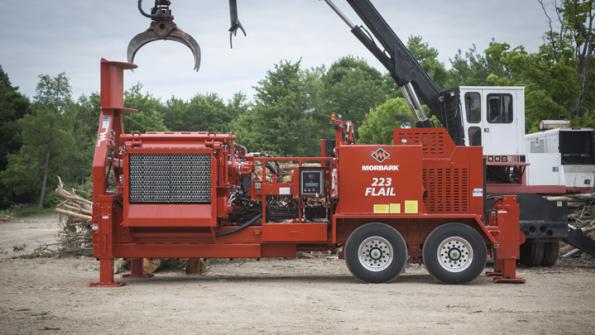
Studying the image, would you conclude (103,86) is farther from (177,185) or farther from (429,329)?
(429,329)

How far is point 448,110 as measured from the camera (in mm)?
22016

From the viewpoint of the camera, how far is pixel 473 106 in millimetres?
21141

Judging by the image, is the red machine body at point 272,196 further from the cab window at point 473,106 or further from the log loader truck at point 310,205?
the cab window at point 473,106

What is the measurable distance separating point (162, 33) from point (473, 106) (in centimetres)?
807

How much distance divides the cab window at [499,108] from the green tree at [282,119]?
44848 mm

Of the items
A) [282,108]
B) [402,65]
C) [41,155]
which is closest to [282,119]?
[282,108]

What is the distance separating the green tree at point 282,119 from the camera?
67.0 meters

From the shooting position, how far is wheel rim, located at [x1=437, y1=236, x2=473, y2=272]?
16234 mm

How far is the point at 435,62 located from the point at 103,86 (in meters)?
72.7

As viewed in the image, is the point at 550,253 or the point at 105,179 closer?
the point at 105,179

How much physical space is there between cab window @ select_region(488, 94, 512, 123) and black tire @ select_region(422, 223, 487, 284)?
5.48 meters

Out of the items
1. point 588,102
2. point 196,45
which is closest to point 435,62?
point 588,102

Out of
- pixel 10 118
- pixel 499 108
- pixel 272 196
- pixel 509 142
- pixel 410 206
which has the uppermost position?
pixel 10 118

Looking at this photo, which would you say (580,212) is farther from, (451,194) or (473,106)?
(451,194)
